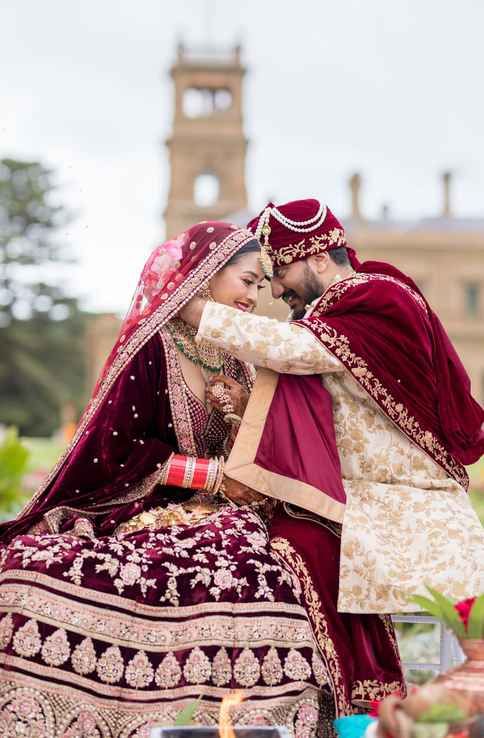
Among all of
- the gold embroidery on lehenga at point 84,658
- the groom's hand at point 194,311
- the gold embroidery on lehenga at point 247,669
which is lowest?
the gold embroidery on lehenga at point 247,669

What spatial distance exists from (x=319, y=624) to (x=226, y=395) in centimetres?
89

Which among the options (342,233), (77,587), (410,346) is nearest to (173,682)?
(77,587)

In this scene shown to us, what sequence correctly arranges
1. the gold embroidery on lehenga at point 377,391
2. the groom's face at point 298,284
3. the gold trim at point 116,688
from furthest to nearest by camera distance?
the groom's face at point 298,284 < the gold embroidery on lehenga at point 377,391 < the gold trim at point 116,688

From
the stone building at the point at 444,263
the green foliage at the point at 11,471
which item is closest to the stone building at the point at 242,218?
the stone building at the point at 444,263

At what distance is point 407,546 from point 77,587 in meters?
1.13

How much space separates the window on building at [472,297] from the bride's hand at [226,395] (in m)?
33.1

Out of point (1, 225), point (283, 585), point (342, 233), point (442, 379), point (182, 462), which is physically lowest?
point (283, 585)

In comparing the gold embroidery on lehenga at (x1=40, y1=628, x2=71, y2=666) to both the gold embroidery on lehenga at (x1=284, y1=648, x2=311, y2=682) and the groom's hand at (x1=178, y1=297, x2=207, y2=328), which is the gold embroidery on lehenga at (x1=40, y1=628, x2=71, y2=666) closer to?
the gold embroidery on lehenga at (x1=284, y1=648, x2=311, y2=682)

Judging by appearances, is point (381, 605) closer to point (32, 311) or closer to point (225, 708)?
point (225, 708)

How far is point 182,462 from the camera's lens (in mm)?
3615

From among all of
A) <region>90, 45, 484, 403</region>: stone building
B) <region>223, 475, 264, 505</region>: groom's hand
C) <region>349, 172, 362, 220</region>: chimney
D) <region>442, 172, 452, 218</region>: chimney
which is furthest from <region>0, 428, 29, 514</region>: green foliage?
<region>442, 172, 452, 218</region>: chimney

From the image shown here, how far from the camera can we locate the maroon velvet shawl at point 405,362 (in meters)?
3.61

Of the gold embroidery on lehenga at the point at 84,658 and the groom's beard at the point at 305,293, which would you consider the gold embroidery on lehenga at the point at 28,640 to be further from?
the groom's beard at the point at 305,293

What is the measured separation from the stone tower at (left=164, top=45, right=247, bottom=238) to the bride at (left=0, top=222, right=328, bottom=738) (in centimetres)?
3410
